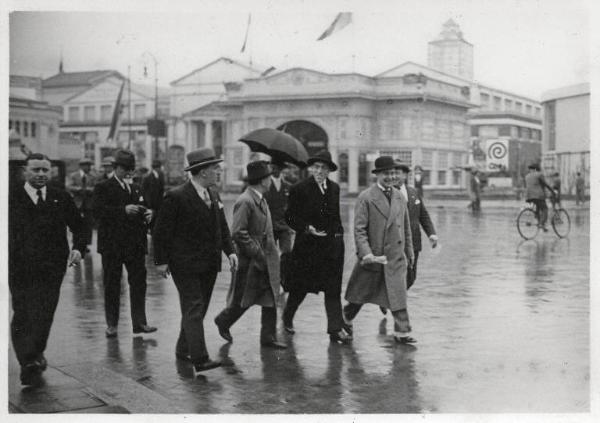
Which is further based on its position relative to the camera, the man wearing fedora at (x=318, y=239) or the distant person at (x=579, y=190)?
the distant person at (x=579, y=190)

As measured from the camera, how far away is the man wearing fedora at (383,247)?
7.67 m

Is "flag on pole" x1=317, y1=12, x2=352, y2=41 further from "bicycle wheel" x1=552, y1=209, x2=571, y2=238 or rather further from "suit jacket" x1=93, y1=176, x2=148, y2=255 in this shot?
"bicycle wheel" x1=552, y1=209, x2=571, y2=238

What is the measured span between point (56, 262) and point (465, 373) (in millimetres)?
3235

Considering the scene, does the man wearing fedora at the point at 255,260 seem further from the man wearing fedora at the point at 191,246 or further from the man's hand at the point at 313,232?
the man wearing fedora at the point at 191,246

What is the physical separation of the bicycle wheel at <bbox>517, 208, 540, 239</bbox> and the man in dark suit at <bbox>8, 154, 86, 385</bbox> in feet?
46.0

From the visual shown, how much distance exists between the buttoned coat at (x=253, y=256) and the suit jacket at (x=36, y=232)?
5.06 ft

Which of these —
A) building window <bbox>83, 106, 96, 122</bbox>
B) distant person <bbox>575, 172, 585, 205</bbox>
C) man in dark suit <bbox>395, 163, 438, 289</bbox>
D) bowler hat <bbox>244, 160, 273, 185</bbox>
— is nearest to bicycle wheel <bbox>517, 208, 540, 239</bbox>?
man in dark suit <bbox>395, 163, 438, 289</bbox>

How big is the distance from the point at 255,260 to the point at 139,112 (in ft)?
190

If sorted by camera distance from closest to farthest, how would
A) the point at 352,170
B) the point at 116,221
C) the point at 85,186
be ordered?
the point at 116,221
the point at 85,186
the point at 352,170

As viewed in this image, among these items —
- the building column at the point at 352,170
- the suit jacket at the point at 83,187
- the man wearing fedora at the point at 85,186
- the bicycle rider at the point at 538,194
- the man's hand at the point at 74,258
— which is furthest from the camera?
the building column at the point at 352,170

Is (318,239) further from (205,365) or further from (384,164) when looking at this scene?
(205,365)

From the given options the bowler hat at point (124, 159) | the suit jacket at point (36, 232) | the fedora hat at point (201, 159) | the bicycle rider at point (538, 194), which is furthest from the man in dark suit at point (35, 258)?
the bicycle rider at point (538, 194)

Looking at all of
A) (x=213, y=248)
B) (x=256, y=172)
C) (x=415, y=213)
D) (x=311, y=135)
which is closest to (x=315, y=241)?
(x=256, y=172)

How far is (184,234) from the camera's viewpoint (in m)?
6.59
